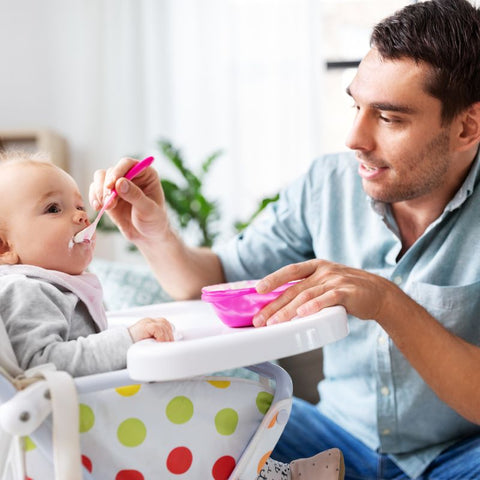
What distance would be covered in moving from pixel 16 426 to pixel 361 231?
921 mm

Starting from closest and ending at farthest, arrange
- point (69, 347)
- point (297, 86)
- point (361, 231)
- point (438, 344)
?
point (69, 347), point (438, 344), point (361, 231), point (297, 86)

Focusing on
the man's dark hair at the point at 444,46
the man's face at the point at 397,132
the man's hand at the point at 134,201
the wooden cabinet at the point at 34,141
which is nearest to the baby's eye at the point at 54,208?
the man's hand at the point at 134,201

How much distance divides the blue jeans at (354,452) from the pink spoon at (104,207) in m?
0.56

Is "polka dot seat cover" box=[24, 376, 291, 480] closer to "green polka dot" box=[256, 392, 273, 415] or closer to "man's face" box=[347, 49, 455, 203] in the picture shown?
"green polka dot" box=[256, 392, 273, 415]

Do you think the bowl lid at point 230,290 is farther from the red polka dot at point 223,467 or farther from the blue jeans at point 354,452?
the blue jeans at point 354,452

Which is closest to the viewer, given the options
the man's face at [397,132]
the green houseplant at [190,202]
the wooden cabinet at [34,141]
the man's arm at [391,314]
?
the man's arm at [391,314]

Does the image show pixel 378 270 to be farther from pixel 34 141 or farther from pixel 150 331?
pixel 34 141

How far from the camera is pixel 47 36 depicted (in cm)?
337

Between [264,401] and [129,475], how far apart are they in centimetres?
18

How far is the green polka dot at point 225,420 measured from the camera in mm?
768

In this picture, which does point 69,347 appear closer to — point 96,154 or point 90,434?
point 90,434

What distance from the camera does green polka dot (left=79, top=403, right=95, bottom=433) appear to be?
0.71m

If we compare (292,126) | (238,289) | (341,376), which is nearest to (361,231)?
(341,376)

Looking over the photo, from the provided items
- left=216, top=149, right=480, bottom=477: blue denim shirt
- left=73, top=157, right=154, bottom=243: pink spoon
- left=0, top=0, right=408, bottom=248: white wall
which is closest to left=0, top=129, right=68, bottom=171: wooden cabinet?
left=0, top=0, right=408, bottom=248: white wall
